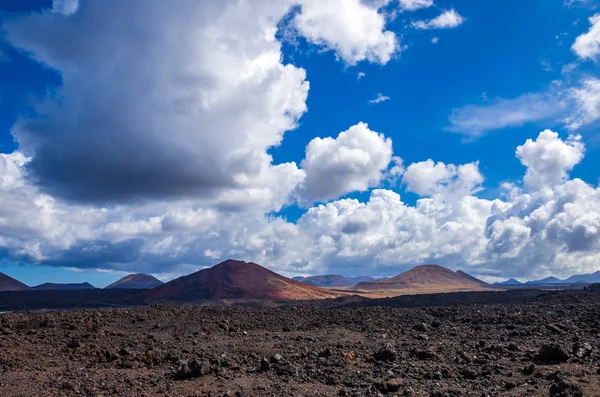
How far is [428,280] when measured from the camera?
180 m

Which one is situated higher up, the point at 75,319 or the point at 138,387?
the point at 75,319

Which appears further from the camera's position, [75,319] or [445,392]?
[75,319]

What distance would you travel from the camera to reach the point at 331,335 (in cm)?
1759

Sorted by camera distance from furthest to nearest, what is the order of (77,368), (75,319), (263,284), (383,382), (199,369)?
(263,284) < (75,319) < (77,368) < (199,369) < (383,382)

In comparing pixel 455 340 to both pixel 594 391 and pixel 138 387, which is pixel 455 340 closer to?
pixel 594 391

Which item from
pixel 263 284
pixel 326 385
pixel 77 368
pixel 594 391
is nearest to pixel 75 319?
pixel 77 368

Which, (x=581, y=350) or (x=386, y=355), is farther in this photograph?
(x=386, y=355)

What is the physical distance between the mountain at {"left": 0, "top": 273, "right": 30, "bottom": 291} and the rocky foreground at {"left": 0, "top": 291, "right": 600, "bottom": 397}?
14616 centimetres

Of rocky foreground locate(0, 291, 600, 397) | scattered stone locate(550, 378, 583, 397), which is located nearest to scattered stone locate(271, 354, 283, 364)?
rocky foreground locate(0, 291, 600, 397)

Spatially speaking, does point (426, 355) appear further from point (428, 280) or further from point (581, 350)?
point (428, 280)

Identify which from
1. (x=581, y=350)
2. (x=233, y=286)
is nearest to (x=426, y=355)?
(x=581, y=350)

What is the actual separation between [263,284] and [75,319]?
→ 77728 mm

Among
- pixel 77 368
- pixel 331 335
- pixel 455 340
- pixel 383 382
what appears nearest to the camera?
pixel 383 382

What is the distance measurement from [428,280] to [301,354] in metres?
175
